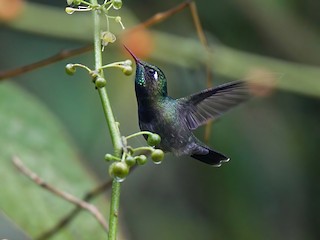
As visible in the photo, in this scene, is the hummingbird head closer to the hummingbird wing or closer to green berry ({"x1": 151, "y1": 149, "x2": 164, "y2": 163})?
the hummingbird wing

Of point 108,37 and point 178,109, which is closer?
point 108,37

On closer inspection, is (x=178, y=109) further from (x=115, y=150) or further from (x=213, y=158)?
(x=115, y=150)

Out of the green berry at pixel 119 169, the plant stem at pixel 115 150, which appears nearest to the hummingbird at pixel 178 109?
the plant stem at pixel 115 150

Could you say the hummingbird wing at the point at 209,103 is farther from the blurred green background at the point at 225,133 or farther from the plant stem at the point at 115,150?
the blurred green background at the point at 225,133

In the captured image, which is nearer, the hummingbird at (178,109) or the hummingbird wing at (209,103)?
the hummingbird at (178,109)

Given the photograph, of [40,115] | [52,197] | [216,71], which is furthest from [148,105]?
[216,71]

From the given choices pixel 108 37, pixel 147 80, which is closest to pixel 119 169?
pixel 108 37

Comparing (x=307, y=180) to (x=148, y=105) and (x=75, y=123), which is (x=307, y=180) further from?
(x=148, y=105)
